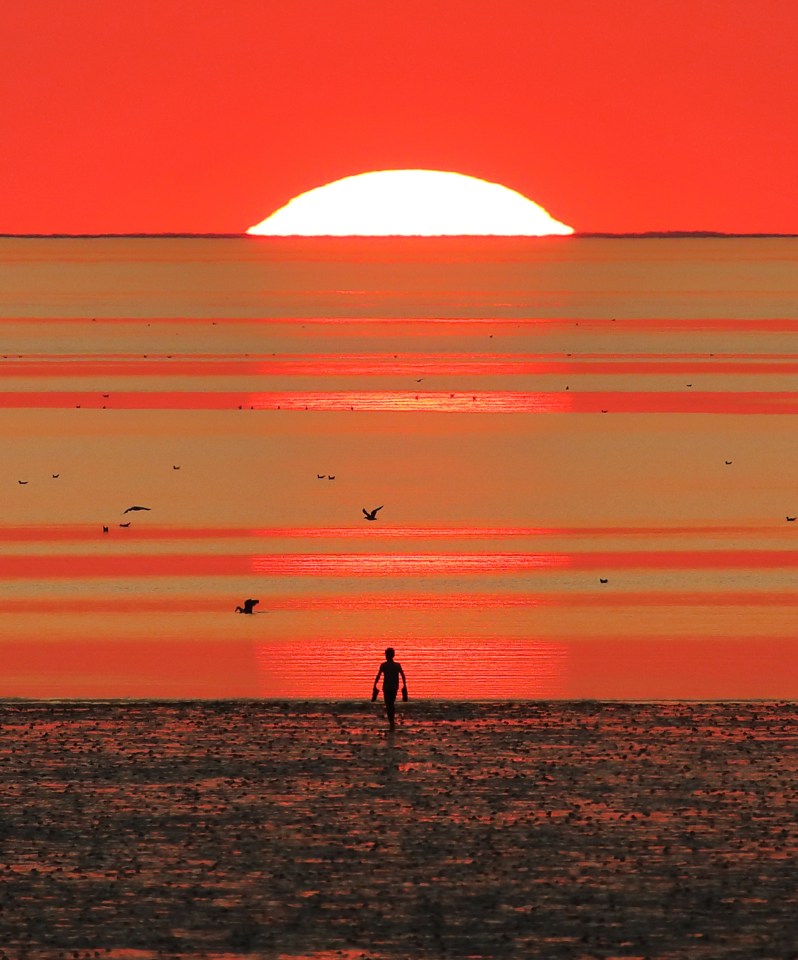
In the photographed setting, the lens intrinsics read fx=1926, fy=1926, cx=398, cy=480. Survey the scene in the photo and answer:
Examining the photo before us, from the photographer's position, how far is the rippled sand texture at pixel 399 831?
830 inches

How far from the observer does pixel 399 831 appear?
24969 mm

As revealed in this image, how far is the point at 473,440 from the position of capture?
91500 millimetres

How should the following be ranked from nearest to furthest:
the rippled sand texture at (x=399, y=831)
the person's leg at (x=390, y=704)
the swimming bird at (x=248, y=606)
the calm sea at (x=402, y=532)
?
the rippled sand texture at (x=399, y=831), the person's leg at (x=390, y=704), the calm sea at (x=402, y=532), the swimming bird at (x=248, y=606)

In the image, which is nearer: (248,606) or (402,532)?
(248,606)

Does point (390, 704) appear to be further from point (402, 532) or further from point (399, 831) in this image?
point (402, 532)

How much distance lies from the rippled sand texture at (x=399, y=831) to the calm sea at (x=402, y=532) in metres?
5.76

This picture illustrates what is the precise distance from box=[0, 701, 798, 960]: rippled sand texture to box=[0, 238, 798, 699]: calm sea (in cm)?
576

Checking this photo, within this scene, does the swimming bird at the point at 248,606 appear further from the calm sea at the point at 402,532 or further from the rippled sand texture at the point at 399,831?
the rippled sand texture at the point at 399,831

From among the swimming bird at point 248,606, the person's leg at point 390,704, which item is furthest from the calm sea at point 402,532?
the person's leg at point 390,704

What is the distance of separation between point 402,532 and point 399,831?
37.4 metres

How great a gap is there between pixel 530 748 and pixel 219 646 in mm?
14141

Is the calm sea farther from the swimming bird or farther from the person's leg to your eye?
the person's leg

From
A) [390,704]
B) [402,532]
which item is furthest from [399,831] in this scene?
[402,532]

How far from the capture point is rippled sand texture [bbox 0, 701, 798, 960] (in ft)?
69.2
